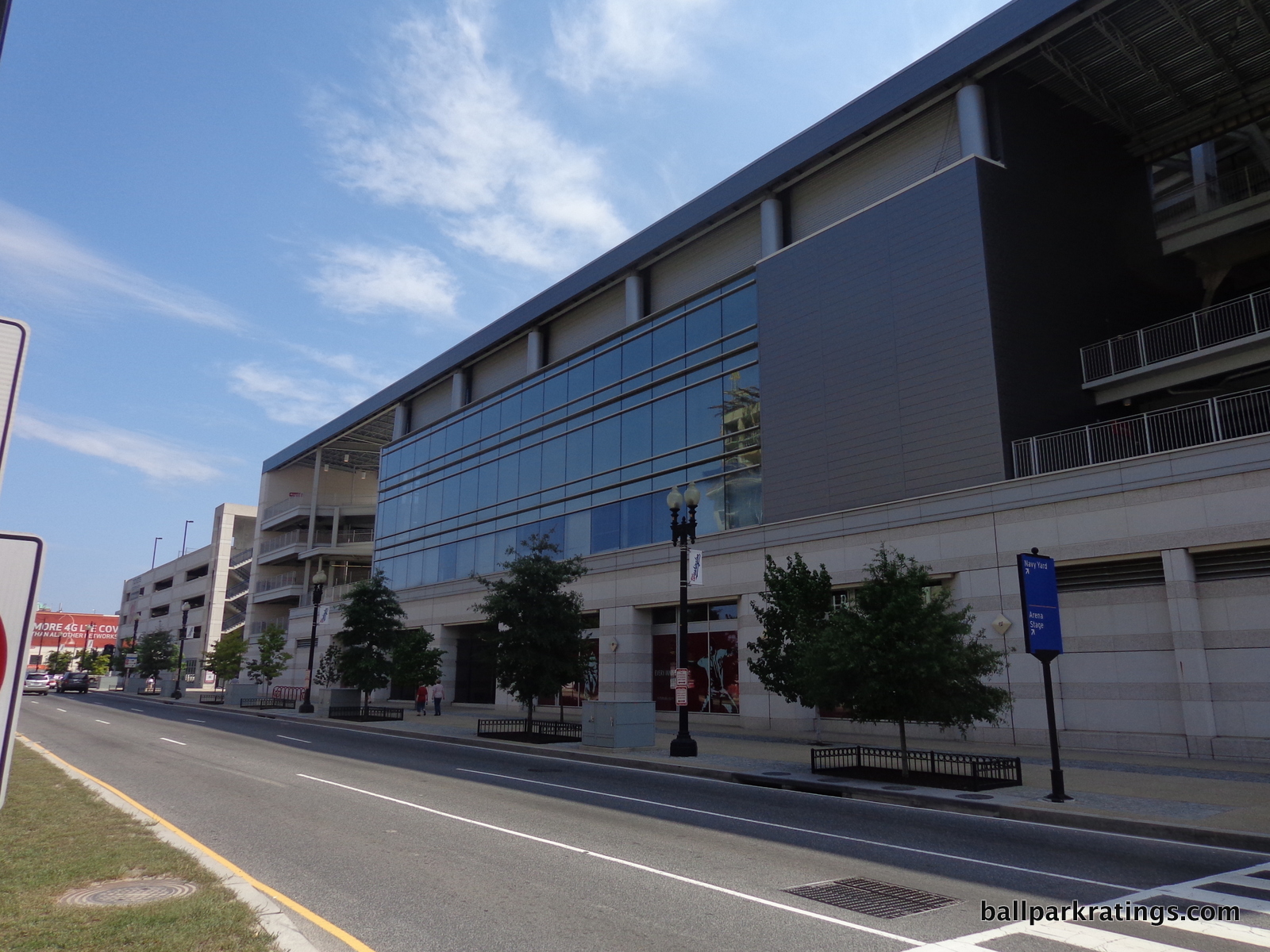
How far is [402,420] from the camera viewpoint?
5703cm

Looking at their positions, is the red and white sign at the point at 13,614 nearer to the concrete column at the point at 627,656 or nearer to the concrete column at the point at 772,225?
the concrete column at the point at 772,225

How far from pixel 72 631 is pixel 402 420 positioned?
466ft

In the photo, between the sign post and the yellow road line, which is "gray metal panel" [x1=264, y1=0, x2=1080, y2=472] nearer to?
the sign post

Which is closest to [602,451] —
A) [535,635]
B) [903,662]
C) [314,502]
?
[535,635]

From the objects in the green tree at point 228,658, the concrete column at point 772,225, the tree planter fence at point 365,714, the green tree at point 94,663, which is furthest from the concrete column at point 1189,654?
the green tree at point 94,663

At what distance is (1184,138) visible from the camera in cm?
2981

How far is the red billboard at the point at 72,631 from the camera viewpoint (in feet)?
500

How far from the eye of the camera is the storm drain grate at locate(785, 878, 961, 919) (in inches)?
309

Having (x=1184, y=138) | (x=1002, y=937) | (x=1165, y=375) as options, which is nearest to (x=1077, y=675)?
(x=1165, y=375)

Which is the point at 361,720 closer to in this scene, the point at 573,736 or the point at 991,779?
the point at 573,736

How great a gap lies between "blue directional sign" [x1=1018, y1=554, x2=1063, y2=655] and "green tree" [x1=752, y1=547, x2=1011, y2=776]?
141cm

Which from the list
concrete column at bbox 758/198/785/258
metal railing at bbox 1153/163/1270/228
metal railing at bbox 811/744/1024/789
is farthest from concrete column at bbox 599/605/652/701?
metal railing at bbox 1153/163/1270/228

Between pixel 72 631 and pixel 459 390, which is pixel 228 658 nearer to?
pixel 459 390

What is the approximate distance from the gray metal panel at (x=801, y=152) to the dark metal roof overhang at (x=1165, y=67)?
1486 millimetres
